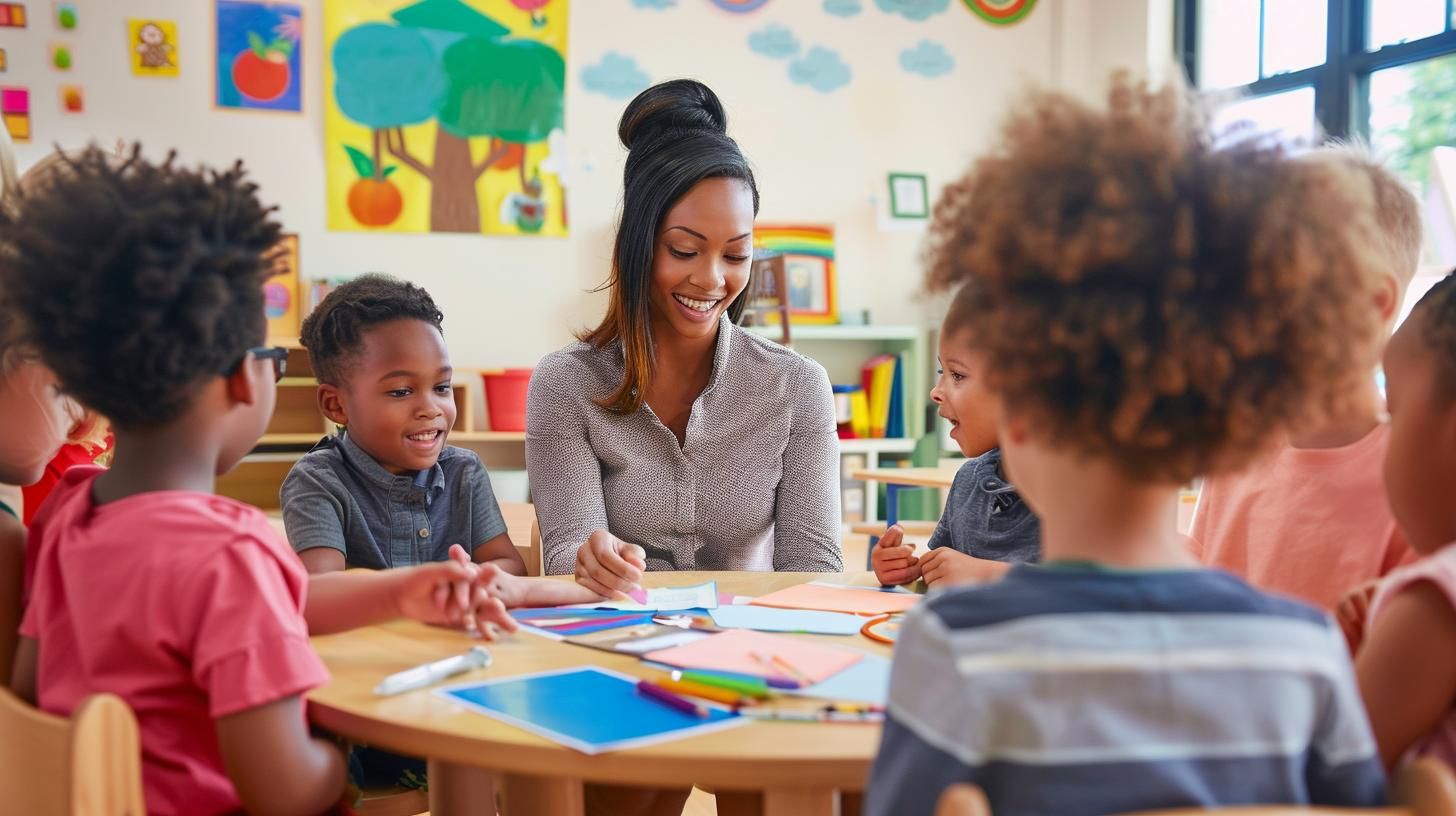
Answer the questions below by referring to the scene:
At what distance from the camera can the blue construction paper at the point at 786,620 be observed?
128 centimetres

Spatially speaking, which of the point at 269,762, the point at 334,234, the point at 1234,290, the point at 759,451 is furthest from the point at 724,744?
the point at 334,234

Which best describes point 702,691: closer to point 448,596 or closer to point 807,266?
point 448,596

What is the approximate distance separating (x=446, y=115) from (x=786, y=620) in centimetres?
416

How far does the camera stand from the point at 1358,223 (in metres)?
0.77

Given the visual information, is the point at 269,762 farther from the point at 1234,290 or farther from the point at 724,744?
the point at 1234,290

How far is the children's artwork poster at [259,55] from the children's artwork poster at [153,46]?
17cm

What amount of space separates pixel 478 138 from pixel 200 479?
13.9 ft

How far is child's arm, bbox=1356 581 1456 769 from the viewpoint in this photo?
2.69ft

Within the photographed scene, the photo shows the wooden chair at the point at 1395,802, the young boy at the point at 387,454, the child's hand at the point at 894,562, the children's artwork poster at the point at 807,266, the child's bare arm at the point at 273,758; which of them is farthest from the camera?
the children's artwork poster at the point at 807,266

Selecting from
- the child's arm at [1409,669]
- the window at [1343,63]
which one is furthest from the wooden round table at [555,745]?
the window at [1343,63]

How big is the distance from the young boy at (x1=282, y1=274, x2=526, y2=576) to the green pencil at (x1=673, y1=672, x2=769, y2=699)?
0.76 meters

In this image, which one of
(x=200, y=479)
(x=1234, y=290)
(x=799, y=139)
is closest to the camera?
(x=1234, y=290)

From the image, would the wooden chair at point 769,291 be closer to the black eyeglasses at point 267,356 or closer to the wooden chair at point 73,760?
the black eyeglasses at point 267,356

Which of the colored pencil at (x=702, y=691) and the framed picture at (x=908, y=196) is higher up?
the framed picture at (x=908, y=196)
